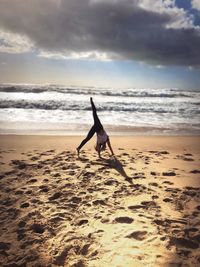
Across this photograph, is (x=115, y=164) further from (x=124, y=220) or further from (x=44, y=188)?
(x=124, y=220)

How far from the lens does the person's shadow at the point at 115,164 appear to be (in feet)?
18.8

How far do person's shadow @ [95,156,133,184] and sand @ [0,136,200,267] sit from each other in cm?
2

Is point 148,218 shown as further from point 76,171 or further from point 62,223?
point 76,171

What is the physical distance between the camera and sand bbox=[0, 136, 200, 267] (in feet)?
10.2

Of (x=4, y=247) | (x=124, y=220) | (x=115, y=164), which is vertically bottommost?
(x=4, y=247)

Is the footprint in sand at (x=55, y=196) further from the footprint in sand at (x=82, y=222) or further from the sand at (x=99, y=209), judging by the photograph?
the footprint in sand at (x=82, y=222)

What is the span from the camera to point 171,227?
3635mm

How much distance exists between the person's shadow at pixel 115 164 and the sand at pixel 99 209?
0.02 m

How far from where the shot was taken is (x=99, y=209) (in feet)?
13.6

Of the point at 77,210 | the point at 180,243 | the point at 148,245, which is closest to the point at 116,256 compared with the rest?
the point at 148,245

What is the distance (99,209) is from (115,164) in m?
2.37

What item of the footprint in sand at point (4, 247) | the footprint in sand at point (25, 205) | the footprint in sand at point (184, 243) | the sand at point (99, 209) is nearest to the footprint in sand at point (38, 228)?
the sand at point (99, 209)

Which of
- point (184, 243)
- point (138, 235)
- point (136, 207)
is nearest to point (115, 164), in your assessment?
point (136, 207)

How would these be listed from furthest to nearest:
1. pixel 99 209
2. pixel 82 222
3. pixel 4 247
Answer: pixel 99 209
pixel 82 222
pixel 4 247
